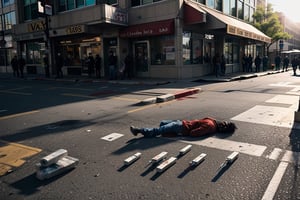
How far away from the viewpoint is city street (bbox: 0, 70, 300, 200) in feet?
11.7

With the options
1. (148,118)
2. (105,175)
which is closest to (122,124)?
(148,118)

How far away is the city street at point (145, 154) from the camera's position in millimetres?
3553

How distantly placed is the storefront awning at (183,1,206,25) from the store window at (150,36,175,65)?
5.52 feet

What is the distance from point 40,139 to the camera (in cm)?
587

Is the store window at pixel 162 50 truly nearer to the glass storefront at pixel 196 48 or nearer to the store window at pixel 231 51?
the glass storefront at pixel 196 48

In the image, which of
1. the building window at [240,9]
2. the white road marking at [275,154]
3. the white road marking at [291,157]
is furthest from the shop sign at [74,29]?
the white road marking at [291,157]

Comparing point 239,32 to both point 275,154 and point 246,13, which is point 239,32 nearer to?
point 246,13

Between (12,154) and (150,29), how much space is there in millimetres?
15596

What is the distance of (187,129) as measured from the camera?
590cm

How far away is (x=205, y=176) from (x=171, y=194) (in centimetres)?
73

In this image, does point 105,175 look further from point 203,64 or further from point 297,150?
point 203,64

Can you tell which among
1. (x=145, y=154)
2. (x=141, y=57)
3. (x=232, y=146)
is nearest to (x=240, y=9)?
(x=141, y=57)

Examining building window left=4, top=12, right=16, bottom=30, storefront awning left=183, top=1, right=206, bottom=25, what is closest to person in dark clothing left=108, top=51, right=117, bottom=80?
storefront awning left=183, top=1, right=206, bottom=25

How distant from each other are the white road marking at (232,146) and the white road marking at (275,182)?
0.56m
